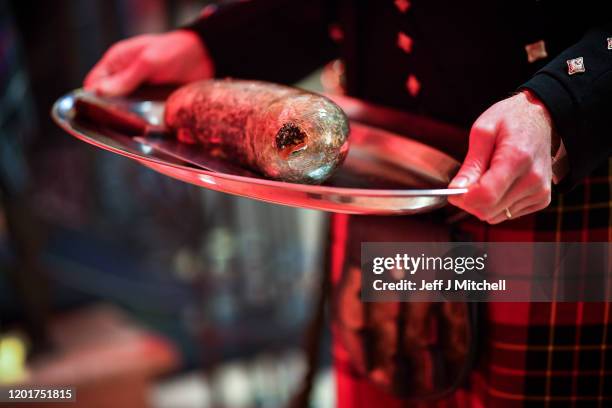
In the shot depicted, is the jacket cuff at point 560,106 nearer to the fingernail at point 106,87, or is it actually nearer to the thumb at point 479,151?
the thumb at point 479,151

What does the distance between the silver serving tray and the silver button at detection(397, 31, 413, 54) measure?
0.27 ft

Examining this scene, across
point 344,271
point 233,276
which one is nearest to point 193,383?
point 233,276

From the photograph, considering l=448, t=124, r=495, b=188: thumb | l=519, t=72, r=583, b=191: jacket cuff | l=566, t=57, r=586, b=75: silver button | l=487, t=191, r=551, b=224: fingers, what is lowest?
l=487, t=191, r=551, b=224: fingers

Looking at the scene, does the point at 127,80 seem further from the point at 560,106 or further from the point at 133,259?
the point at 133,259

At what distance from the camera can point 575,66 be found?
0.39 metres

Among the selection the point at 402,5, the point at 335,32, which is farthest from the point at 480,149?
the point at 335,32

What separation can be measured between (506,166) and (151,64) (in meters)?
0.38

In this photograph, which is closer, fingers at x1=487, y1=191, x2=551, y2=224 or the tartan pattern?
fingers at x1=487, y1=191, x2=551, y2=224

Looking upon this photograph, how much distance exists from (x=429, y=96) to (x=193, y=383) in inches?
56.9

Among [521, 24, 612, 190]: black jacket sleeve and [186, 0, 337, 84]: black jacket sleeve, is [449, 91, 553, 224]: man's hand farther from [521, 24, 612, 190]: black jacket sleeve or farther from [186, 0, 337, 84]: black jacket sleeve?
[186, 0, 337, 84]: black jacket sleeve

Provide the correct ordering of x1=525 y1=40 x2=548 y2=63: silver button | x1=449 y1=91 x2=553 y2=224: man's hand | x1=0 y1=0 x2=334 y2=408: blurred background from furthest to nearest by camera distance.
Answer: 1. x1=0 y1=0 x2=334 y2=408: blurred background
2. x1=525 y1=40 x2=548 y2=63: silver button
3. x1=449 y1=91 x2=553 y2=224: man's hand

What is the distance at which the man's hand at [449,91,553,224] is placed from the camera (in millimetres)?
329

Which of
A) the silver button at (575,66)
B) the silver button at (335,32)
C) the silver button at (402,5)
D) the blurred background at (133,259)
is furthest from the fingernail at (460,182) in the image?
the blurred background at (133,259)

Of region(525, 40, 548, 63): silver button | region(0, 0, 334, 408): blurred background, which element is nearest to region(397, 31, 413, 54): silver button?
region(525, 40, 548, 63): silver button
